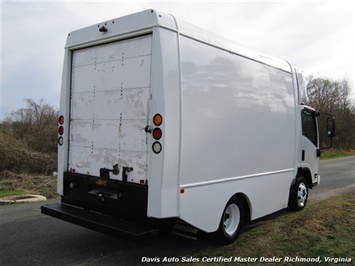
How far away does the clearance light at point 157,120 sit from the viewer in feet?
12.8

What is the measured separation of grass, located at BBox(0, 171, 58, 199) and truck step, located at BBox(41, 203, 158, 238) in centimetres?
387

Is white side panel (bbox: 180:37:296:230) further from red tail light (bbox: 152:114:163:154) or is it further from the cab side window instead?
the cab side window

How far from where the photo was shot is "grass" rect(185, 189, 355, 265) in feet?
15.0

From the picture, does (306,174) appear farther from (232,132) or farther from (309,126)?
(232,132)

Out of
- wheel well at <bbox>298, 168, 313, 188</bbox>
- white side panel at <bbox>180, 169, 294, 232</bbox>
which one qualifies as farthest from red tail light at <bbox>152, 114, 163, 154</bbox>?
wheel well at <bbox>298, 168, 313, 188</bbox>

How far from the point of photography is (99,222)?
428cm

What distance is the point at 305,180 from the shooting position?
7266 millimetres

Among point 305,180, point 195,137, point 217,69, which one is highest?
point 217,69

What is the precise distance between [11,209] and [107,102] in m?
3.93

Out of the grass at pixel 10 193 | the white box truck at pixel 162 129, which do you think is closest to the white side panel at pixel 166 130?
the white box truck at pixel 162 129

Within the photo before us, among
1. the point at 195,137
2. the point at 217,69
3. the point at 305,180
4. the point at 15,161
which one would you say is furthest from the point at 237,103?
the point at 15,161

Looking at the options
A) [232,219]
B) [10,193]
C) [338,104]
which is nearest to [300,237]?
[232,219]

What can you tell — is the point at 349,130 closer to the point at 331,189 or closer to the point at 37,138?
the point at 331,189

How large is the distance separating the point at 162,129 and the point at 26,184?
7.45 meters
